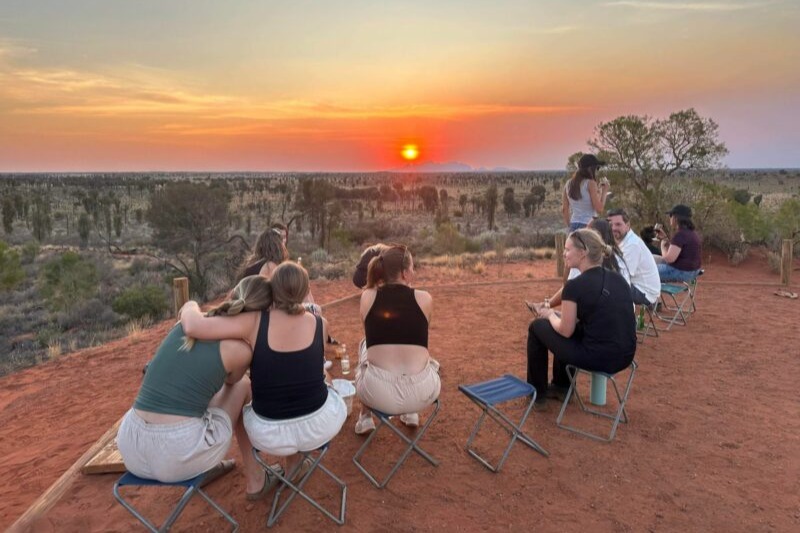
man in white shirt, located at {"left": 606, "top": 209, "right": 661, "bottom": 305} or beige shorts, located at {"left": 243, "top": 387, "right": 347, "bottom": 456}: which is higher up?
man in white shirt, located at {"left": 606, "top": 209, "right": 661, "bottom": 305}

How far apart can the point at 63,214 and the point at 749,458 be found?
4126 centimetres

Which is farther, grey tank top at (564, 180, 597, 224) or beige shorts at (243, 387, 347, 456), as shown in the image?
grey tank top at (564, 180, 597, 224)

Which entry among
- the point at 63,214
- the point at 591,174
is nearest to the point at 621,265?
the point at 591,174

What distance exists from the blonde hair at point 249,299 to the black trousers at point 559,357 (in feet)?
7.82

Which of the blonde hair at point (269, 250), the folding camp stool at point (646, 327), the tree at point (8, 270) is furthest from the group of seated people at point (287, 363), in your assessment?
the tree at point (8, 270)

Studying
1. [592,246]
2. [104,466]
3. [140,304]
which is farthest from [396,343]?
[140,304]

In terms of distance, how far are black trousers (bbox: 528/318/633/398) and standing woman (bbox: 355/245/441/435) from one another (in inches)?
45.4

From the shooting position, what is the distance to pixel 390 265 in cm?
356

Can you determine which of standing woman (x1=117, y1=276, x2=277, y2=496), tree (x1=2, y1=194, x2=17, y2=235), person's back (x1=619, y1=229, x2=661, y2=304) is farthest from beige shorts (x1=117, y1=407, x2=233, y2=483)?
tree (x1=2, y1=194, x2=17, y2=235)

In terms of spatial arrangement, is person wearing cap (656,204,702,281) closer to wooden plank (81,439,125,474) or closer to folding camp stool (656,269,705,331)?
folding camp stool (656,269,705,331)

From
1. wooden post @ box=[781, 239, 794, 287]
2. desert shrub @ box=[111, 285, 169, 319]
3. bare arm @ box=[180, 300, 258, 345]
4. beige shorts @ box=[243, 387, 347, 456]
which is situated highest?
bare arm @ box=[180, 300, 258, 345]

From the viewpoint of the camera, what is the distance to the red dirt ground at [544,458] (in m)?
3.24

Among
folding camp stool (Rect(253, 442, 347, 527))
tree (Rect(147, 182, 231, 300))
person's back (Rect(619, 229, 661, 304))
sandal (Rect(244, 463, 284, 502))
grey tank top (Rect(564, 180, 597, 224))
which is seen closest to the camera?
folding camp stool (Rect(253, 442, 347, 527))

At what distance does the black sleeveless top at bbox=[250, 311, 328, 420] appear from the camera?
2.93 m
